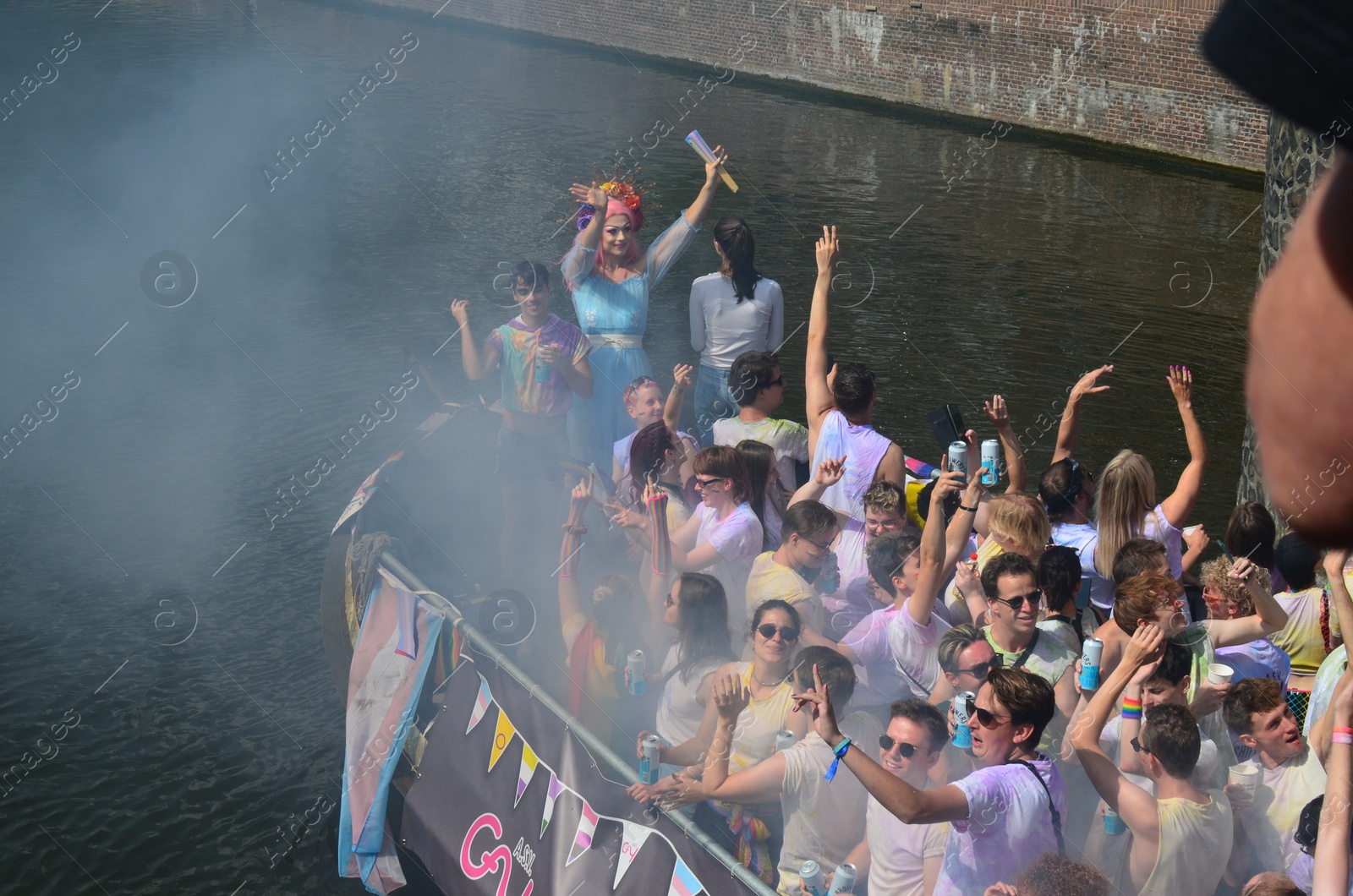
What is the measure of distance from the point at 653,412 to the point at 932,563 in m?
2.04

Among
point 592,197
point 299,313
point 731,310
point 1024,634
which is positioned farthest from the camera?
point 299,313

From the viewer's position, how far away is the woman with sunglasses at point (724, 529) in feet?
17.0

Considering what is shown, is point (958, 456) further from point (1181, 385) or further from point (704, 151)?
point (704, 151)

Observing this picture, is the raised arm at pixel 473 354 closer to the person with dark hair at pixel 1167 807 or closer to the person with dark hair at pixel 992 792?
the person with dark hair at pixel 992 792

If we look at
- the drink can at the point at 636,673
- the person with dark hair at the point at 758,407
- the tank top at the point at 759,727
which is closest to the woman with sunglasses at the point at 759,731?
the tank top at the point at 759,727

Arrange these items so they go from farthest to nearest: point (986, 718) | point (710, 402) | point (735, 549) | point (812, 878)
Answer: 1. point (710, 402)
2. point (735, 549)
3. point (812, 878)
4. point (986, 718)

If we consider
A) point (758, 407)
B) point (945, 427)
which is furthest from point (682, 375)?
point (945, 427)

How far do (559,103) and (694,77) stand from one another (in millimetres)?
4799

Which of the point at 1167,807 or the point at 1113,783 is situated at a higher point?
the point at 1113,783

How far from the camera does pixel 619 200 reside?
6.79 meters

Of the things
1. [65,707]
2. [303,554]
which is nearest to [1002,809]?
[65,707]

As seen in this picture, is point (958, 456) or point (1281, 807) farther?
point (958, 456)

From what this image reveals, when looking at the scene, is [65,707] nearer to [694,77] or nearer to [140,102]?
[140,102]

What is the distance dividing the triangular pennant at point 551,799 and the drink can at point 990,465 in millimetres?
2246
